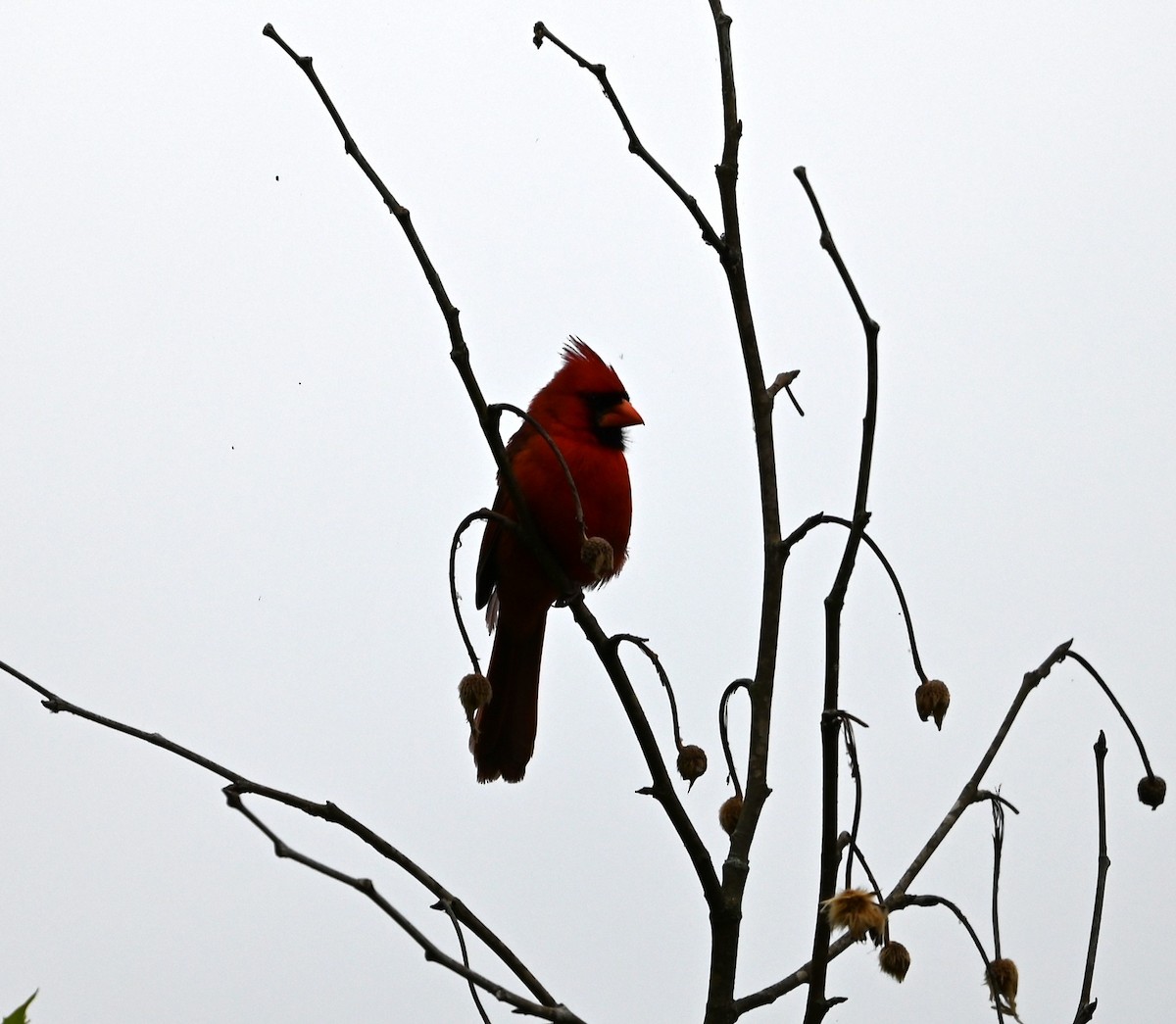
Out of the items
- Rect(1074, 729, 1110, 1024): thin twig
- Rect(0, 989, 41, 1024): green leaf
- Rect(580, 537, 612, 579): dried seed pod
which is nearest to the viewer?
Rect(0, 989, 41, 1024): green leaf

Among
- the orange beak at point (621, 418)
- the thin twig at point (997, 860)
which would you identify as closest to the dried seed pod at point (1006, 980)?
the thin twig at point (997, 860)

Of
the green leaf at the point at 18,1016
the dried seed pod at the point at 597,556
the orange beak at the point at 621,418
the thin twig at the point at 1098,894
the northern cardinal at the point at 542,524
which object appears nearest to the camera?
the green leaf at the point at 18,1016

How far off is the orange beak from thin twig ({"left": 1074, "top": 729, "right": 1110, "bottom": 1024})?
1562mm

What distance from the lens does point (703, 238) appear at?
1708 millimetres

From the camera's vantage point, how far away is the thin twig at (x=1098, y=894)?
1.58 meters

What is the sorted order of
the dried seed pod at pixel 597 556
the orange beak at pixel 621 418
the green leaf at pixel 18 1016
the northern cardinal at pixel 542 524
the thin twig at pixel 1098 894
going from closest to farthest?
the green leaf at pixel 18 1016
the thin twig at pixel 1098 894
the dried seed pod at pixel 597 556
the northern cardinal at pixel 542 524
the orange beak at pixel 621 418

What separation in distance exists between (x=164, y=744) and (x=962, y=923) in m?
0.93

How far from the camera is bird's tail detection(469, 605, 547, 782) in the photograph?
3039mm

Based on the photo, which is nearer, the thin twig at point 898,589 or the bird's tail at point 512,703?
the thin twig at point 898,589

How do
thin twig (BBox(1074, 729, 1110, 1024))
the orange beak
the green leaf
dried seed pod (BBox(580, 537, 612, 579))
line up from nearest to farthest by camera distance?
the green leaf, thin twig (BBox(1074, 729, 1110, 1024)), dried seed pod (BBox(580, 537, 612, 579)), the orange beak

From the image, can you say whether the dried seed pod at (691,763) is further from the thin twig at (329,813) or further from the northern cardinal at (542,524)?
the northern cardinal at (542,524)

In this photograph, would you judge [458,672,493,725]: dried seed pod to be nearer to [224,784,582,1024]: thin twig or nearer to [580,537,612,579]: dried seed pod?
[580,537,612,579]: dried seed pod

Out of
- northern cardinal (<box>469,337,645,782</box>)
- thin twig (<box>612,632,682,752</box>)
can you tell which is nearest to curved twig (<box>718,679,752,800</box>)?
thin twig (<box>612,632,682,752</box>)

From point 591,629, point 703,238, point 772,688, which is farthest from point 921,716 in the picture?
point 703,238
